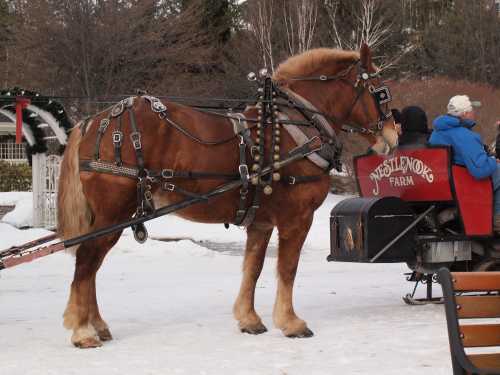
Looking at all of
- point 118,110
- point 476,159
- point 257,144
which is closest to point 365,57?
point 476,159

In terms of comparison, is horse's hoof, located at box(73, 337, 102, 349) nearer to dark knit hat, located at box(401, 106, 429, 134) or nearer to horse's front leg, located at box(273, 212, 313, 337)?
horse's front leg, located at box(273, 212, 313, 337)

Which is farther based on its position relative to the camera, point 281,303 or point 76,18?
point 76,18

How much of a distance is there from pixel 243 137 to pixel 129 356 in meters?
2.05

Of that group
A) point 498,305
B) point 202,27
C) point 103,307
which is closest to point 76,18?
point 202,27

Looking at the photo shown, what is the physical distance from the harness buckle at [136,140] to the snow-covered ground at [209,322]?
1574mm

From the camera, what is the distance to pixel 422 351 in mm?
6867

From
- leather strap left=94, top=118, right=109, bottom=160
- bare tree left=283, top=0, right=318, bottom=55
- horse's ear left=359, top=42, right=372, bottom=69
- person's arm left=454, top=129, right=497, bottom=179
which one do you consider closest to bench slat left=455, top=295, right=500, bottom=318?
leather strap left=94, top=118, right=109, bottom=160

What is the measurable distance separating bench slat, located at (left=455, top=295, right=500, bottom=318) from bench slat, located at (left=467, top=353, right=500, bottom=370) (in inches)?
7.4

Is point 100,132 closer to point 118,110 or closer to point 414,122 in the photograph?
point 118,110

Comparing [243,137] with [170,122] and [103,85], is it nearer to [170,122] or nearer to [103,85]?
[170,122]

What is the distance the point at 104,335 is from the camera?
24.5 feet

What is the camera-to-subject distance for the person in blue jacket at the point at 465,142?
827 centimetres

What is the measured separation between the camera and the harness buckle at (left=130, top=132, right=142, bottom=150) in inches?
283

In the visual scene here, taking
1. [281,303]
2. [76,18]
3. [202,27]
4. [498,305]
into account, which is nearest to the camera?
[498,305]
